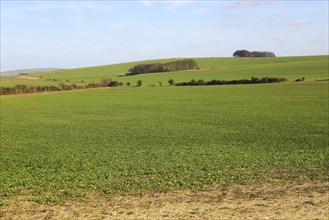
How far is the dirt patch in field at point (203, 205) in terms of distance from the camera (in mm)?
Answer: 9250

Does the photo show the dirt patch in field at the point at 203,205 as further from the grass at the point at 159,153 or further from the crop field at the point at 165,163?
the grass at the point at 159,153

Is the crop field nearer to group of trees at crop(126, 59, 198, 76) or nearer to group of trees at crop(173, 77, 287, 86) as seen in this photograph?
group of trees at crop(173, 77, 287, 86)

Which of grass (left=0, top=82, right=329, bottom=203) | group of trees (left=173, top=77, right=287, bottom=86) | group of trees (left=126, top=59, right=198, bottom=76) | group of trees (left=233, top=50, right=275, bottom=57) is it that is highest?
group of trees (left=233, top=50, right=275, bottom=57)

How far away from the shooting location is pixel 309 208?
9398 millimetres

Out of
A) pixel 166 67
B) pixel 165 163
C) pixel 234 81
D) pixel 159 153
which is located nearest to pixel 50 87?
pixel 234 81

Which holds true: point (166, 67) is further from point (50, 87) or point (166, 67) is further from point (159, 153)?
point (159, 153)

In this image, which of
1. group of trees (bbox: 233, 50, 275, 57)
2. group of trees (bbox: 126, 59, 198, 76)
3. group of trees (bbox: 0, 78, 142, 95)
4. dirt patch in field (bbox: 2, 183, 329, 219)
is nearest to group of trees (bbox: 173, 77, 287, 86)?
group of trees (bbox: 0, 78, 142, 95)

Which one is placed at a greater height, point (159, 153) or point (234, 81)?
point (234, 81)

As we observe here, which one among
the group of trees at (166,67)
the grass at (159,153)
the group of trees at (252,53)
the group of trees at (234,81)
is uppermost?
the group of trees at (252,53)

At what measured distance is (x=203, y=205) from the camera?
1005cm

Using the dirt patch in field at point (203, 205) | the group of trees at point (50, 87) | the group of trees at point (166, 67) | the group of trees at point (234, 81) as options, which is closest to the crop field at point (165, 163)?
the dirt patch in field at point (203, 205)

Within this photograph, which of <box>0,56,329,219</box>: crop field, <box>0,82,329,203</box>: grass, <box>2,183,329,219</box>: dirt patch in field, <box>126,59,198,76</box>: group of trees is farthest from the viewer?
<box>126,59,198,76</box>: group of trees

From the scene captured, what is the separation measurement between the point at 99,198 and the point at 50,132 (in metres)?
16.8

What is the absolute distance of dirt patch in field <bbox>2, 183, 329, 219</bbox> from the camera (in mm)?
9250
